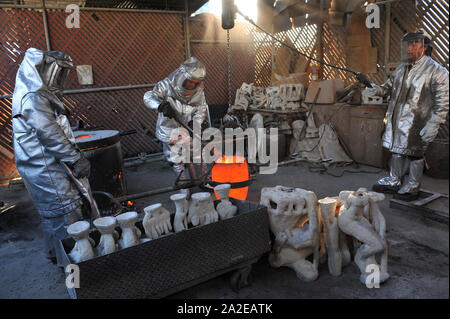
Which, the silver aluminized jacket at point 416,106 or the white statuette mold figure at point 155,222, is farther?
the silver aluminized jacket at point 416,106

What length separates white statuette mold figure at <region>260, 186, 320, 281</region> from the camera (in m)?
2.58

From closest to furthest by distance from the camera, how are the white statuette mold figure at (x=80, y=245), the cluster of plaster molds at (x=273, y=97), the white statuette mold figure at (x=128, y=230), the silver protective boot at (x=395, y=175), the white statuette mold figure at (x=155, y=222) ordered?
the white statuette mold figure at (x=80, y=245) < the white statuette mold figure at (x=128, y=230) < the white statuette mold figure at (x=155, y=222) < the silver protective boot at (x=395, y=175) < the cluster of plaster molds at (x=273, y=97)

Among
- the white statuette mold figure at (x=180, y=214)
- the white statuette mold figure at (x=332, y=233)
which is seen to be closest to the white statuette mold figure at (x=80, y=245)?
the white statuette mold figure at (x=180, y=214)

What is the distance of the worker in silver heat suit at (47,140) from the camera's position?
8.46 ft

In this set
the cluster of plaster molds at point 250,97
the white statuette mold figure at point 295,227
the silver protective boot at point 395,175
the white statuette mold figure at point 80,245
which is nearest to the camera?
the white statuette mold figure at point 80,245

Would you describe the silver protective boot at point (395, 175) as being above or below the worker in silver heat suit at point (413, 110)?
below

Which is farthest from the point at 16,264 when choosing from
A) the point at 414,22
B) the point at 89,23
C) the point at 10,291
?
the point at 414,22

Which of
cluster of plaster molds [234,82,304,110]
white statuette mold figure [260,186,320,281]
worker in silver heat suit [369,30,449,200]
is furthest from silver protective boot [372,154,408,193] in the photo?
cluster of plaster molds [234,82,304,110]

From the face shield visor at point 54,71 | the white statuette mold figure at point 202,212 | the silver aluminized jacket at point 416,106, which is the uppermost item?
the face shield visor at point 54,71

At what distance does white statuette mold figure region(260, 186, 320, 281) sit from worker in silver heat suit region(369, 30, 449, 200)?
220 cm

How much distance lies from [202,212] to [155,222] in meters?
0.36

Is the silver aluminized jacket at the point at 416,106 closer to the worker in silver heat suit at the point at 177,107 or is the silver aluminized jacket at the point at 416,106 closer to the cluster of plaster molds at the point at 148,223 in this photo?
the worker in silver heat suit at the point at 177,107
